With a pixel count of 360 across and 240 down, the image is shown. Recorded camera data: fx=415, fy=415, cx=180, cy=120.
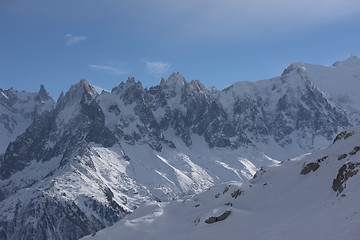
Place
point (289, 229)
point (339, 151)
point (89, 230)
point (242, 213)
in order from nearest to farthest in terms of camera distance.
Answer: point (289, 229) → point (242, 213) → point (339, 151) → point (89, 230)

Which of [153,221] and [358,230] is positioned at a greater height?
[153,221]

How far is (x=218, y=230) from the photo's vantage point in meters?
41.5

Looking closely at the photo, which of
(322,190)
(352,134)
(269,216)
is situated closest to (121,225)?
(269,216)

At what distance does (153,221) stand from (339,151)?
24.3 meters

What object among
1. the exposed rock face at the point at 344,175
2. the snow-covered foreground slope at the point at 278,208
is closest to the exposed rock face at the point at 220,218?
the snow-covered foreground slope at the point at 278,208

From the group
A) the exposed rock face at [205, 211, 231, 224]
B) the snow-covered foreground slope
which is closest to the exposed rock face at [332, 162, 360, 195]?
the snow-covered foreground slope

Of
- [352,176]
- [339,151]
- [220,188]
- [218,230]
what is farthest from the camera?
[220,188]

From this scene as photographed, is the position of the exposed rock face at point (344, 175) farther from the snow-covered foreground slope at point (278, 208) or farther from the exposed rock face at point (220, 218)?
the exposed rock face at point (220, 218)

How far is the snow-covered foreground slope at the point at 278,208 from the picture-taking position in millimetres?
31297

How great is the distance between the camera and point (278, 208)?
1714 inches

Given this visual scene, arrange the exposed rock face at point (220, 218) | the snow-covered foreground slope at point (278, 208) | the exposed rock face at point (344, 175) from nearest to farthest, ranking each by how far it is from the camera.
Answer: the snow-covered foreground slope at point (278, 208)
the exposed rock face at point (344, 175)
the exposed rock face at point (220, 218)

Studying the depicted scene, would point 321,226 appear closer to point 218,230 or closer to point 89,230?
point 218,230

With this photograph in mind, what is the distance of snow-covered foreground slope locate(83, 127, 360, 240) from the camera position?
31297 mm

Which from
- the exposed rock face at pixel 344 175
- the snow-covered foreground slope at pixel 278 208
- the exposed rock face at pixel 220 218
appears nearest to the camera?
the snow-covered foreground slope at pixel 278 208
